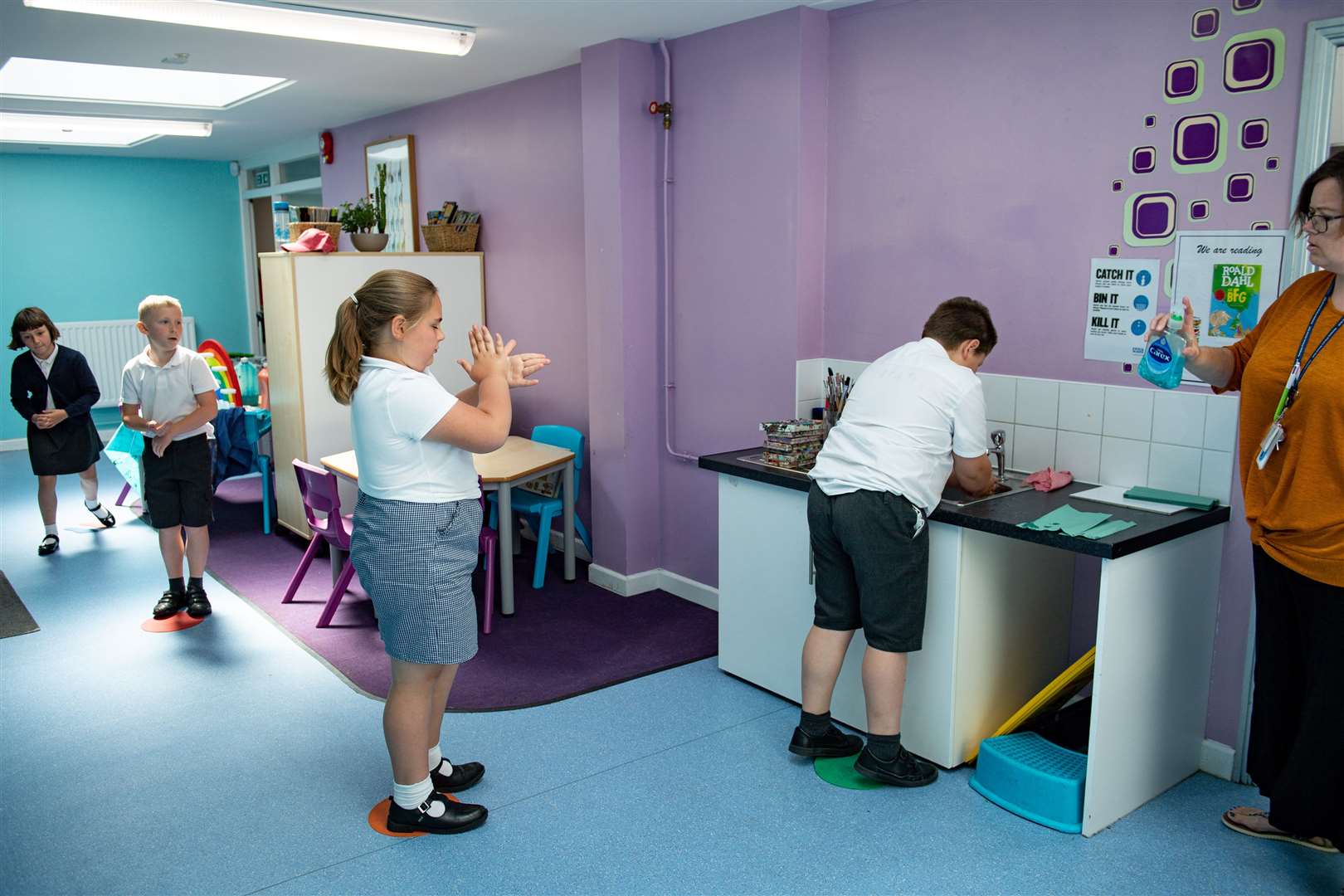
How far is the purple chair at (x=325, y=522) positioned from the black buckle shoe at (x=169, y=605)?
1.36ft

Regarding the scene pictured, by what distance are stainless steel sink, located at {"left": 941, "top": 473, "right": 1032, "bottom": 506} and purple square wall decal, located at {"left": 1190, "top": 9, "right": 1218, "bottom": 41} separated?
52.4 inches

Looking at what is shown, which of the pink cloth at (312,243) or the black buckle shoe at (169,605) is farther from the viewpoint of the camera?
the pink cloth at (312,243)

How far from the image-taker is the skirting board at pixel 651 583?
457 centimetres

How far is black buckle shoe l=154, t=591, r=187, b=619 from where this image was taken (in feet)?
14.3

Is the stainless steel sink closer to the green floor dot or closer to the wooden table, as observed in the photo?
the green floor dot

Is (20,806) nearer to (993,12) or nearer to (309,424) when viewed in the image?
(309,424)

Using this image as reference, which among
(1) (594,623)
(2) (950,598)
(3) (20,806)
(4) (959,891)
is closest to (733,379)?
(1) (594,623)

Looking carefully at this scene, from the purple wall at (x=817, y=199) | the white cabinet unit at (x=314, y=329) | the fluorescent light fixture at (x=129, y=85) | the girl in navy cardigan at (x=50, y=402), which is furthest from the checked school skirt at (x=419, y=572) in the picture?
the fluorescent light fixture at (x=129, y=85)

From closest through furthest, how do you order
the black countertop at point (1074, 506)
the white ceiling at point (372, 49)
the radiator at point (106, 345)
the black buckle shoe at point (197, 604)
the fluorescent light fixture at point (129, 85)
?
the black countertop at point (1074, 506) → the white ceiling at point (372, 49) → the black buckle shoe at point (197, 604) → the fluorescent light fixture at point (129, 85) → the radiator at point (106, 345)

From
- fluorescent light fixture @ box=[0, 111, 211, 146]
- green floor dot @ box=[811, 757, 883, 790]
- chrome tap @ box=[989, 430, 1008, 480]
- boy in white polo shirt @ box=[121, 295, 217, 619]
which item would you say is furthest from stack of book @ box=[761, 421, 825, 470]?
fluorescent light fixture @ box=[0, 111, 211, 146]

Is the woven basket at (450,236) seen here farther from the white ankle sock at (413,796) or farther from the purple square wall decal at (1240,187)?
the purple square wall decal at (1240,187)

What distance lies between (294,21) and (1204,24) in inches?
122

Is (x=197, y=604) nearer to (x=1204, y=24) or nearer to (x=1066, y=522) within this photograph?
(x=1066, y=522)

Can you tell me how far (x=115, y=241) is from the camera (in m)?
8.67
